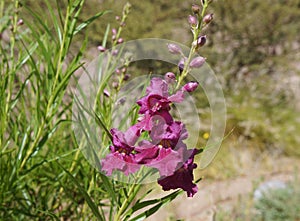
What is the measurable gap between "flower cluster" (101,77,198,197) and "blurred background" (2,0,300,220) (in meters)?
3.28

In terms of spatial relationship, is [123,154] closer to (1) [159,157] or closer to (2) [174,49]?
(1) [159,157]

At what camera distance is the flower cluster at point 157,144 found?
58cm

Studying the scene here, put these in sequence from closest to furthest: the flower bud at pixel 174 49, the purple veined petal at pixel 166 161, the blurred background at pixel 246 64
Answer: the purple veined petal at pixel 166 161
the flower bud at pixel 174 49
the blurred background at pixel 246 64

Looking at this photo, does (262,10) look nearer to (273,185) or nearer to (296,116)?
(296,116)

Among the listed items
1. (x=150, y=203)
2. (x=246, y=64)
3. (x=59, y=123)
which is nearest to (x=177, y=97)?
(x=150, y=203)

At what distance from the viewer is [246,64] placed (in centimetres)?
570

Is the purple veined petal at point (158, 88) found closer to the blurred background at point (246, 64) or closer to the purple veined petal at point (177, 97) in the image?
the purple veined petal at point (177, 97)

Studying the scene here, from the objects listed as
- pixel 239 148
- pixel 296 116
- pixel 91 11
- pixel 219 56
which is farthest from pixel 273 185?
pixel 91 11

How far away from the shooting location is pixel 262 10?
18.3 ft

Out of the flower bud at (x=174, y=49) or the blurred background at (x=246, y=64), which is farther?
the blurred background at (x=246, y=64)

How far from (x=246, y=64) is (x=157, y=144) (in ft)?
17.3

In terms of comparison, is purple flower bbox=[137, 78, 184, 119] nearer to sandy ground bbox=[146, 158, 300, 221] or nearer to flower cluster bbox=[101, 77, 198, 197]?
flower cluster bbox=[101, 77, 198, 197]

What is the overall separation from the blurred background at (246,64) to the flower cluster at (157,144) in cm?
328

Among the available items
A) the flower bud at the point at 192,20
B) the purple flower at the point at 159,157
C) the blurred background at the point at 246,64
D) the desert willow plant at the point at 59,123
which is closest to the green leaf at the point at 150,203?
the desert willow plant at the point at 59,123
